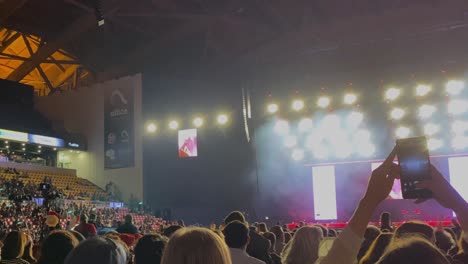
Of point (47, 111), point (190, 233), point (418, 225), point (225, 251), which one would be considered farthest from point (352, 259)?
point (47, 111)

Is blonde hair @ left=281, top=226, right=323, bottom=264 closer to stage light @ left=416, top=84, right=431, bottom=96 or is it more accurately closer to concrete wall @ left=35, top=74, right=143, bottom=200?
stage light @ left=416, top=84, right=431, bottom=96

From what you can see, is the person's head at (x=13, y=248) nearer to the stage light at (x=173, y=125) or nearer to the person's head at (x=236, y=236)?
the person's head at (x=236, y=236)

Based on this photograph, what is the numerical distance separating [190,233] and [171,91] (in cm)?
2215

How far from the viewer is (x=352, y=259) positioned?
152 cm

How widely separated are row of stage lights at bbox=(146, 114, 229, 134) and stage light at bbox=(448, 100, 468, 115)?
8857 mm

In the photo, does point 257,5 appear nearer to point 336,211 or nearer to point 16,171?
point 336,211

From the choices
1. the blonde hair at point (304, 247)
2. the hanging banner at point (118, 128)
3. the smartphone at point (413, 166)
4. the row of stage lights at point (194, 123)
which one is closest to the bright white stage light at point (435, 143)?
the row of stage lights at point (194, 123)

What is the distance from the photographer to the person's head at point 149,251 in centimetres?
230

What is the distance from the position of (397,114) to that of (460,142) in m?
2.20

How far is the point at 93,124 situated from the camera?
1030 inches

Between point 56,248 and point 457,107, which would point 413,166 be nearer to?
point 56,248

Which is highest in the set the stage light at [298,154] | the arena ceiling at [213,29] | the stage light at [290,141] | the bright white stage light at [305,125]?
the arena ceiling at [213,29]

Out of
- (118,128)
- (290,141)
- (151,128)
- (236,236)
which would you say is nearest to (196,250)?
(236,236)

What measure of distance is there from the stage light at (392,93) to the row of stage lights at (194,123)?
6859 millimetres
